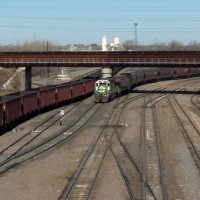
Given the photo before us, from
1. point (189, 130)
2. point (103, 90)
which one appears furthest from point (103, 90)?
point (189, 130)

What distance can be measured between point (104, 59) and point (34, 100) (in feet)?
106

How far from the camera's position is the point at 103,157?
23953mm

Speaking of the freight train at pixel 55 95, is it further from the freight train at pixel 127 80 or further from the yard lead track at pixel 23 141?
the yard lead track at pixel 23 141

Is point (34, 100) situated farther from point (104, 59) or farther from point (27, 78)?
point (27, 78)

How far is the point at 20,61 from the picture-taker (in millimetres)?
73438

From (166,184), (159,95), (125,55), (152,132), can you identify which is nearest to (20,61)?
(125,55)

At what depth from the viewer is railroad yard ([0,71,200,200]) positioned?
1791 cm

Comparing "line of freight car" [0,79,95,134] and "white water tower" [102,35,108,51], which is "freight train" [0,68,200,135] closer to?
"line of freight car" [0,79,95,134]

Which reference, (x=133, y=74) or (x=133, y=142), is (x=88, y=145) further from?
(x=133, y=74)

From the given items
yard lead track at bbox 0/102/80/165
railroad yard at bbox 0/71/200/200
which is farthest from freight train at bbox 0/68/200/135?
yard lead track at bbox 0/102/80/165

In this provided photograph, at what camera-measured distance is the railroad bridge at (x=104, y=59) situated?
2594 inches

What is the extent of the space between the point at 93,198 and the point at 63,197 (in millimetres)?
1215

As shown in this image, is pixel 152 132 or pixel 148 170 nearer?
pixel 148 170

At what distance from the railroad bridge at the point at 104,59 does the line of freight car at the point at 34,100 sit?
11.0 m
